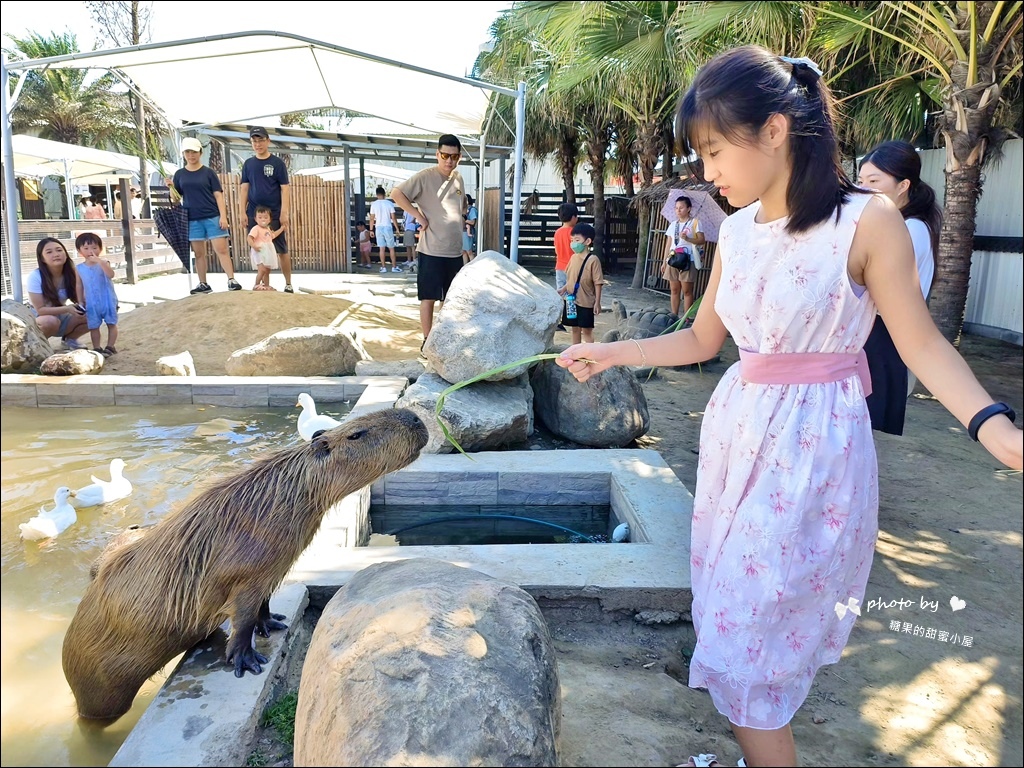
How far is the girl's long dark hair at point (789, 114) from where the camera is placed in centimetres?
161

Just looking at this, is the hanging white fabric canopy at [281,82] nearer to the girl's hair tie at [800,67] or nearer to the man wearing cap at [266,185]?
the man wearing cap at [266,185]

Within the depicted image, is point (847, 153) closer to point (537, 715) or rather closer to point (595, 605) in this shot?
point (595, 605)

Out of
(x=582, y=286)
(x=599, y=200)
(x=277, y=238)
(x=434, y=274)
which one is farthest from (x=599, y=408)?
(x=599, y=200)

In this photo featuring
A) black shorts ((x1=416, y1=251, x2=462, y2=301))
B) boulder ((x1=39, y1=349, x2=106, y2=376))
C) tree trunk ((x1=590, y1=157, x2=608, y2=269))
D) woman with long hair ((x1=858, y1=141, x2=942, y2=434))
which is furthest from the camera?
tree trunk ((x1=590, y1=157, x2=608, y2=269))

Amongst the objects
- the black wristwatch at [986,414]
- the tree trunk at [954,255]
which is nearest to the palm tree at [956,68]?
the tree trunk at [954,255]

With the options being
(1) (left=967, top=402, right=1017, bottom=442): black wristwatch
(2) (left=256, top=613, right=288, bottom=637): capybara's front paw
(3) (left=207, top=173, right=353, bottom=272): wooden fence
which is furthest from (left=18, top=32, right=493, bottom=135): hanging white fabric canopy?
(1) (left=967, top=402, right=1017, bottom=442): black wristwatch

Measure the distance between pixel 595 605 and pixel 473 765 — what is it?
1488 millimetres

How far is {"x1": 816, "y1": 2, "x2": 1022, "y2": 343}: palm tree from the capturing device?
21.9ft

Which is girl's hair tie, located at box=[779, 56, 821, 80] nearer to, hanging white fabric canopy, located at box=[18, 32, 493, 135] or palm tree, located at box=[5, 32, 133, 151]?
hanging white fabric canopy, located at box=[18, 32, 493, 135]

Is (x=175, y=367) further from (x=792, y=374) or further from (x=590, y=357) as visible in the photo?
(x=792, y=374)

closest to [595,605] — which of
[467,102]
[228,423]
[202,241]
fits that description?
[228,423]

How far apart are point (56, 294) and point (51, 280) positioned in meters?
0.15

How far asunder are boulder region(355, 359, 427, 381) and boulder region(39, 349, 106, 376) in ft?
7.60

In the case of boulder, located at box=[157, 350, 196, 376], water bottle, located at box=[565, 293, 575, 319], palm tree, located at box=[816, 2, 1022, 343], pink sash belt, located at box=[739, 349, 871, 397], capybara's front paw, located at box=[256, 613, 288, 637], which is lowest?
capybara's front paw, located at box=[256, 613, 288, 637]
